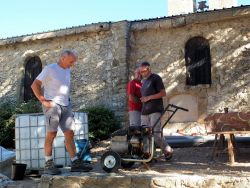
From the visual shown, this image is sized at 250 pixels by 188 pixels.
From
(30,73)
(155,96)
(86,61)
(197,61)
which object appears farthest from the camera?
(30,73)

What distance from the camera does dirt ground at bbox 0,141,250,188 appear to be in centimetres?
511

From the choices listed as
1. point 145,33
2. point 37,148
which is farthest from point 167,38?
point 37,148

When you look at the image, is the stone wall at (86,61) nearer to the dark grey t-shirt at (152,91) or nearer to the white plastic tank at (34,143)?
the white plastic tank at (34,143)

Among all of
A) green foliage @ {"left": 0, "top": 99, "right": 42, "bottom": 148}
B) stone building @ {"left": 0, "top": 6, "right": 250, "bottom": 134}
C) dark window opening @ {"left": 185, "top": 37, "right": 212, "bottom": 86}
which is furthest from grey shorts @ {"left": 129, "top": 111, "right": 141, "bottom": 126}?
green foliage @ {"left": 0, "top": 99, "right": 42, "bottom": 148}

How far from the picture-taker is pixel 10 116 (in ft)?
39.8

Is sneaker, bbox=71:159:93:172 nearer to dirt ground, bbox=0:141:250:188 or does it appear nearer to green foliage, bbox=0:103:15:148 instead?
dirt ground, bbox=0:141:250:188

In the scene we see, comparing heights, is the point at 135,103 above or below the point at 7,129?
above

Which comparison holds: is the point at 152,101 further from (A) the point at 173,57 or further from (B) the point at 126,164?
(A) the point at 173,57

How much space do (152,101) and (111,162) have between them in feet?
3.93

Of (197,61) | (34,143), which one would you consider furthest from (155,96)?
(197,61)

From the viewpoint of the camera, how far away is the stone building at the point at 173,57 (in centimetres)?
→ 1045

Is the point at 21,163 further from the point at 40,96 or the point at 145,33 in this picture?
the point at 145,33

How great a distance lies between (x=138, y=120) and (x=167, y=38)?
5309 mm

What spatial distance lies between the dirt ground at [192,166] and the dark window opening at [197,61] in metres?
3.68
